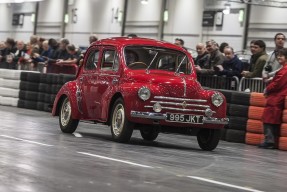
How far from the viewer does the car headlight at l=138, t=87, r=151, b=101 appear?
13.4 m

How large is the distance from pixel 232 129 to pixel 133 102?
4343 millimetres

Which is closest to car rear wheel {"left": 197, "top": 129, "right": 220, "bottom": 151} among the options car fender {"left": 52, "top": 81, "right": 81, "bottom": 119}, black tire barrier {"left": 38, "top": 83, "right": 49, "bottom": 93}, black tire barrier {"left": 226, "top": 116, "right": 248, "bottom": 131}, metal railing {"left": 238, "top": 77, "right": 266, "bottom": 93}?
car fender {"left": 52, "top": 81, "right": 81, "bottom": 119}

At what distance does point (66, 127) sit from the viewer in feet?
51.1

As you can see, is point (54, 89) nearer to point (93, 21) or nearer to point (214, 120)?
point (214, 120)

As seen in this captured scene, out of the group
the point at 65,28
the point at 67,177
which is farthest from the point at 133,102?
the point at 65,28

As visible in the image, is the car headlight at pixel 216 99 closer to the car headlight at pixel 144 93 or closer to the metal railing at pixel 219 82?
the car headlight at pixel 144 93

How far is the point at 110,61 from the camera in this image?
1501 centimetres

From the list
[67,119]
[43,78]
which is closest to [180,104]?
[67,119]

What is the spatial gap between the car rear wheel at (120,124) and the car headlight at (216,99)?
143cm

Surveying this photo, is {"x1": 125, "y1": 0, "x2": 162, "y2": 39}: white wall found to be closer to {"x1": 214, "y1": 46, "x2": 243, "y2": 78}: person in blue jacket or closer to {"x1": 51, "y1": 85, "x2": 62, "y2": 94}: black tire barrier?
{"x1": 51, "y1": 85, "x2": 62, "y2": 94}: black tire barrier

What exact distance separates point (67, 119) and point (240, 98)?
3.72m

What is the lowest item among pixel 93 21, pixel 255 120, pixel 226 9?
pixel 255 120

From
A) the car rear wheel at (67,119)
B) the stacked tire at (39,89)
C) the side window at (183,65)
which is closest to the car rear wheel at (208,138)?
the side window at (183,65)

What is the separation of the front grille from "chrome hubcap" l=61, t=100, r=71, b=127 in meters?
2.62
